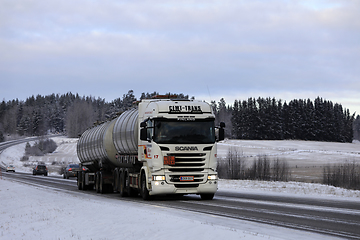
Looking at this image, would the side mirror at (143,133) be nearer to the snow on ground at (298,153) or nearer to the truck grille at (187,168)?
the truck grille at (187,168)

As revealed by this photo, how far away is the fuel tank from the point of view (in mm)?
21078

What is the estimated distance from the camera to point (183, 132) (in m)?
18.5

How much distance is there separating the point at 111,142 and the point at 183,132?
6.88 metres

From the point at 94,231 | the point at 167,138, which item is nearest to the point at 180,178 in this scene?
the point at 167,138

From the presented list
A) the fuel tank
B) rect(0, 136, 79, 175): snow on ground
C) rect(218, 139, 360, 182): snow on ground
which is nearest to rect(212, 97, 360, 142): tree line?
rect(218, 139, 360, 182): snow on ground

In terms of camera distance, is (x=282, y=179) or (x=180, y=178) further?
(x=282, y=179)

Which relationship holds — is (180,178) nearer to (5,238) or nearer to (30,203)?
(30,203)

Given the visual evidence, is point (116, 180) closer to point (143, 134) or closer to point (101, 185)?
point (101, 185)

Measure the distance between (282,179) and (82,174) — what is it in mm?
16755

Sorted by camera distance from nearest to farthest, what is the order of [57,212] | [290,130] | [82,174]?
[57,212]
[82,174]
[290,130]

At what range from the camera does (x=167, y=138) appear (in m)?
18.3

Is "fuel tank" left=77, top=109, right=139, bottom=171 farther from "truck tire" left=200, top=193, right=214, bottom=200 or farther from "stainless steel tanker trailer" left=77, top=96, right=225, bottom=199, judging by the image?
"truck tire" left=200, top=193, right=214, bottom=200

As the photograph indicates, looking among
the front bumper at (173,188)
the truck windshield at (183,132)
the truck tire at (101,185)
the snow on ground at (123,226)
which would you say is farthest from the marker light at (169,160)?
the truck tire at (101,185)

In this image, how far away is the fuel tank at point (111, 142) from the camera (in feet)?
69.2
